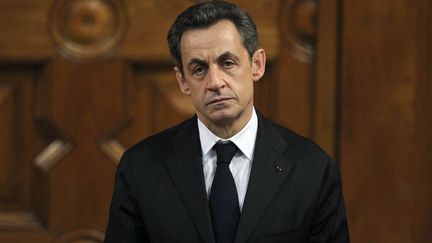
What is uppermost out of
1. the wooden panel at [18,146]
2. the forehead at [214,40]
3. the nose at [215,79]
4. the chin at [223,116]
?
the forehead at [214,40]

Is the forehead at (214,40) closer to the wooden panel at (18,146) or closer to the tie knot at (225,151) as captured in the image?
the tie knot at (225,151)

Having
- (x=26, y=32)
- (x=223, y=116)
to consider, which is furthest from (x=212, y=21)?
(x=26, y=32)

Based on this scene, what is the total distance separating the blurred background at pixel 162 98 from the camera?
6.19ft

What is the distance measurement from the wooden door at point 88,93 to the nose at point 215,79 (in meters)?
0.46

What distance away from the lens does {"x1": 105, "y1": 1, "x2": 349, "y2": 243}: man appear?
1.48 meters

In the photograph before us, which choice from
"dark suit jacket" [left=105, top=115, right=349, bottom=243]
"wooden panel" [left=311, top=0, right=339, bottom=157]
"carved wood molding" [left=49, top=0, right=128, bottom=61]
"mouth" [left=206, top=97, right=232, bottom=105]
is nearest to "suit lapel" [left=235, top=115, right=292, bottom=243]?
"dark suit jacket" [left=105, top=115, right=349, bottom=243]

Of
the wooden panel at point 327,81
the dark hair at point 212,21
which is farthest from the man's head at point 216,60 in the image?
the wooden panel at point 327,81

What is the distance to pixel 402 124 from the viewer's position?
188 cm

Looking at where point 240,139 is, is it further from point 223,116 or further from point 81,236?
point 81,236

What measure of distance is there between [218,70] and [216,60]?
0.02 metres

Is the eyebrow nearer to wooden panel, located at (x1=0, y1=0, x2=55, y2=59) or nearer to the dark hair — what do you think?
the dark hair

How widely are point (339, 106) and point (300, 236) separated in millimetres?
482

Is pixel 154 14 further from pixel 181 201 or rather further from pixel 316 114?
pixel 181 201

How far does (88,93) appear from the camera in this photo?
195cm
